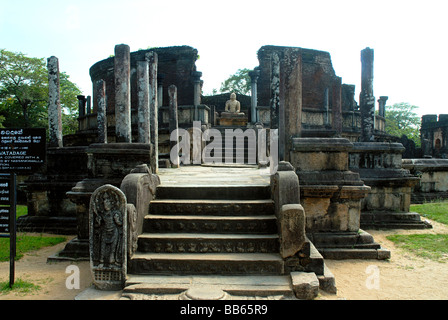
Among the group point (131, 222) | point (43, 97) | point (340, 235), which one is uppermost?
point (43, 97)

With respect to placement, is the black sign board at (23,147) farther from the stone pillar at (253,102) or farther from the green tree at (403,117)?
the green tree at (403,117)

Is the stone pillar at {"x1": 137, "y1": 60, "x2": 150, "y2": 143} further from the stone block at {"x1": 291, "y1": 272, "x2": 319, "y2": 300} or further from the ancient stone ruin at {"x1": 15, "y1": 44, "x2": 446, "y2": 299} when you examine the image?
the stone block at {"x1": 291, "y1": 272, "x2": 319, "y2": 300}

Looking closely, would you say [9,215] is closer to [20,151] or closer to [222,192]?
[20,151]

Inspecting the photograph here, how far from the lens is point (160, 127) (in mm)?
16859

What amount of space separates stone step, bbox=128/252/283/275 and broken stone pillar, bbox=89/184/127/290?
0.80ft

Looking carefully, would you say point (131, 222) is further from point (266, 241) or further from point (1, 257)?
point (1, 257)

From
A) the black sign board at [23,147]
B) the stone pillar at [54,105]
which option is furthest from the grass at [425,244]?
the stone pillar at [54,105]

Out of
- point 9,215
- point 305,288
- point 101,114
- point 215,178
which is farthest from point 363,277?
point 101,114

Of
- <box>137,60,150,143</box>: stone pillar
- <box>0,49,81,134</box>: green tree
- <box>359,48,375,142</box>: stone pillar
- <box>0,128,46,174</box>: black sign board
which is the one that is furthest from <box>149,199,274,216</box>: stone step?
<box>0,49,81,134</box>: green tree

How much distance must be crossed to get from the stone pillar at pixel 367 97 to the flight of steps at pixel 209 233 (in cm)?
653

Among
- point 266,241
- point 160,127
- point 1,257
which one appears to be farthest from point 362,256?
point 160,127

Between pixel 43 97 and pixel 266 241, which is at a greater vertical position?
pixel 43 97

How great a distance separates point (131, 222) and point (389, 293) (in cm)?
322

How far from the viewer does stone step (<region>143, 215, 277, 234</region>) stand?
4.55 m
